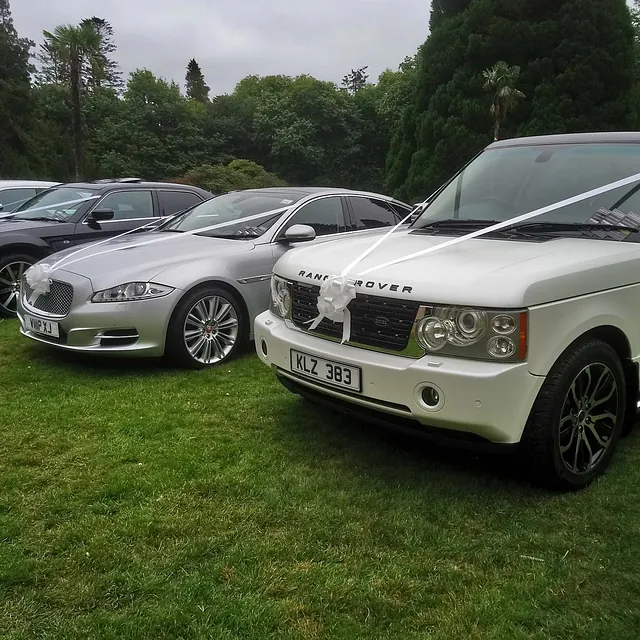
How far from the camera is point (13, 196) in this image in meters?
10.4

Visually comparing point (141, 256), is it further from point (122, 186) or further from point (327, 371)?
point (122, 186)

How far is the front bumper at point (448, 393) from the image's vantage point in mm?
2844

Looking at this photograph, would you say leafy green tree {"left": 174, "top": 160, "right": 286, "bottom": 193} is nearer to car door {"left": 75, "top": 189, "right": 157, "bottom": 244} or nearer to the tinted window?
car door {"left": 75, "top": 189, "right": 157, "bottom": 244}

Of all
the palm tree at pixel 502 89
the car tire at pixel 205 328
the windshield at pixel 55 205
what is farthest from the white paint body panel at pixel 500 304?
the palm tree at pixel 502 89

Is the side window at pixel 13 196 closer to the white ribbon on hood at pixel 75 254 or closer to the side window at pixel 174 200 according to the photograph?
the side window at pixel 174 200

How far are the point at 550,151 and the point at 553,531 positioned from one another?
2582mm

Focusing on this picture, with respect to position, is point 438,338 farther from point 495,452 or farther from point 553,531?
point 553,531

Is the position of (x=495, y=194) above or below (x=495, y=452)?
above

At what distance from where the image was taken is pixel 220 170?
31.8 metres

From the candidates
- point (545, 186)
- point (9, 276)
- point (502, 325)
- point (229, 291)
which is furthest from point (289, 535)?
point (9, 276)

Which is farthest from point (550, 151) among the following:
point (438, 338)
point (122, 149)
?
point (122, 149)

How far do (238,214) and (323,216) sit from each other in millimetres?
828

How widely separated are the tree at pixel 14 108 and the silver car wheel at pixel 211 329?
111 feet

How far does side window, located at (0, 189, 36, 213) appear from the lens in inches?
401
